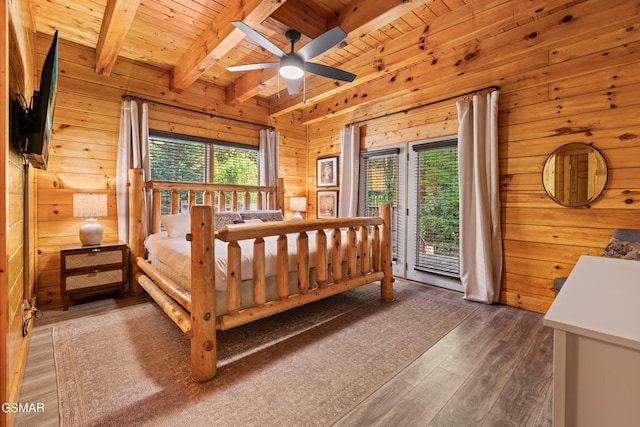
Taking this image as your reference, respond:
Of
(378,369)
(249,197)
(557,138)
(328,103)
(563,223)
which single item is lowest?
(378,369)

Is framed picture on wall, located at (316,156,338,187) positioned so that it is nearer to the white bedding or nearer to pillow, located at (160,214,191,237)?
the white bedding

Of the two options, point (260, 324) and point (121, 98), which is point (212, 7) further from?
point (260, 324)

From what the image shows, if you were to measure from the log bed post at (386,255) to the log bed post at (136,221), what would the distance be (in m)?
2.83

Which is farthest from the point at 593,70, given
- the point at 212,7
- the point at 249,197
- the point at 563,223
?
the point at 249,197

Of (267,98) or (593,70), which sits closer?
(593,70)

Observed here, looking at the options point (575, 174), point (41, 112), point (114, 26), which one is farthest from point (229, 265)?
point (575, 174)

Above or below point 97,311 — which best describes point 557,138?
above

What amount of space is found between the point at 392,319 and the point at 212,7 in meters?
3.43

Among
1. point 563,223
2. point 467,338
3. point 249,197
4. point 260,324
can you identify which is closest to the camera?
point 467,338

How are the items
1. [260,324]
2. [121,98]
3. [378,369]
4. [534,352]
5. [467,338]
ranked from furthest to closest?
1. [121,98]
2. [260,324]
3. [467,338]
4. [534,352]
5. [378,369]

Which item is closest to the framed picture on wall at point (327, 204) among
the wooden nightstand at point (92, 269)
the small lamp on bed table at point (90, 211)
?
the wooden nightstand at point (92, 269)

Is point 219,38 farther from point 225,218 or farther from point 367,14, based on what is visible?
point 225,218

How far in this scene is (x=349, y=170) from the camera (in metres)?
4.73

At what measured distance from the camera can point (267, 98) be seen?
497 centimetres
